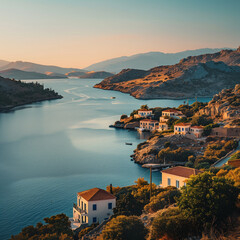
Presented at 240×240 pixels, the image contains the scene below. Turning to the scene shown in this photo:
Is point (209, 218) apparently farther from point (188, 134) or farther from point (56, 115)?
point (56, 115)

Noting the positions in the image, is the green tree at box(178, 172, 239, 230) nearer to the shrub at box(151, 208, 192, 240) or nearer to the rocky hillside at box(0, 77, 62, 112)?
the shrub at box(151, 208, 192, 240)

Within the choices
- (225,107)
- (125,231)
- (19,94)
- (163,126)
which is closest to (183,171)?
(125,231)

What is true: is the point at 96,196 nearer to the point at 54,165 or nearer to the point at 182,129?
the point at 54,165

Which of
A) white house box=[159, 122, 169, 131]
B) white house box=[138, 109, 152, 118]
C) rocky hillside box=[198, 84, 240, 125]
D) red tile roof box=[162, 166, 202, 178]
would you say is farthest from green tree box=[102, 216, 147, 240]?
white house box=[138, 109, 152, 118]

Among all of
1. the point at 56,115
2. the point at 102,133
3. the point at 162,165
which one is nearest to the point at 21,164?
the point at 162,165

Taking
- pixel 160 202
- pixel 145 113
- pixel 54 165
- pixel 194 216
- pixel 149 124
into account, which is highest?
pixel 145 113

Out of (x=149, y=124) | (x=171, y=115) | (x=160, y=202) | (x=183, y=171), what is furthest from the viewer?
(x=171, y=115)

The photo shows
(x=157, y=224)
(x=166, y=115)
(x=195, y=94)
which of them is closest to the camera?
(x=157, y=224)
